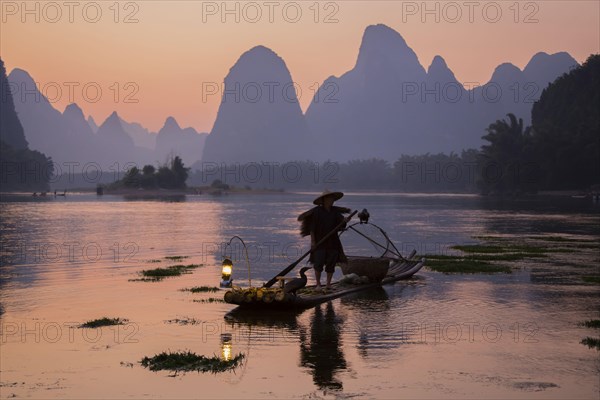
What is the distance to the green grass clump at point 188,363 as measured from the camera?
1126 cm

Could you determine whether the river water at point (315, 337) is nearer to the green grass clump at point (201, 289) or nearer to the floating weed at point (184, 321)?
the floating weed at point (184, 321)

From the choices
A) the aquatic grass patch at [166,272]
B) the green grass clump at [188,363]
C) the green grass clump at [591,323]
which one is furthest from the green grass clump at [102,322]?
the green grass clump at [591,323]

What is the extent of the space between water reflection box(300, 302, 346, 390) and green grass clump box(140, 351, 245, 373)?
115cm

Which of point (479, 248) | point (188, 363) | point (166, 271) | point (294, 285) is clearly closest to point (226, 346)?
point (188, 363)

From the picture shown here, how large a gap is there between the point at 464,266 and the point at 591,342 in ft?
41.5

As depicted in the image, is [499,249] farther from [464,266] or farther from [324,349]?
[324,349]

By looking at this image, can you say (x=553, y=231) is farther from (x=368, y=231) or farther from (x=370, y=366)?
(x=370, y=366)

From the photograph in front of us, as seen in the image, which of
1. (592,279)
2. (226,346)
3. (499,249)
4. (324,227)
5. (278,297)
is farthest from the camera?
(499,249)

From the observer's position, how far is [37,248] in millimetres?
34594

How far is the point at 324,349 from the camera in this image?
12570mm

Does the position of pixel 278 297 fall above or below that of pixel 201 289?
above

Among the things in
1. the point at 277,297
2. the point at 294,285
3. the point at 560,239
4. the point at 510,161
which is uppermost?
the point at 510,161

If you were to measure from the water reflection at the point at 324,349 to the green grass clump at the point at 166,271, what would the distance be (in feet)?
28.4

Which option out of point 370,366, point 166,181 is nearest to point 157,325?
point 370,366
